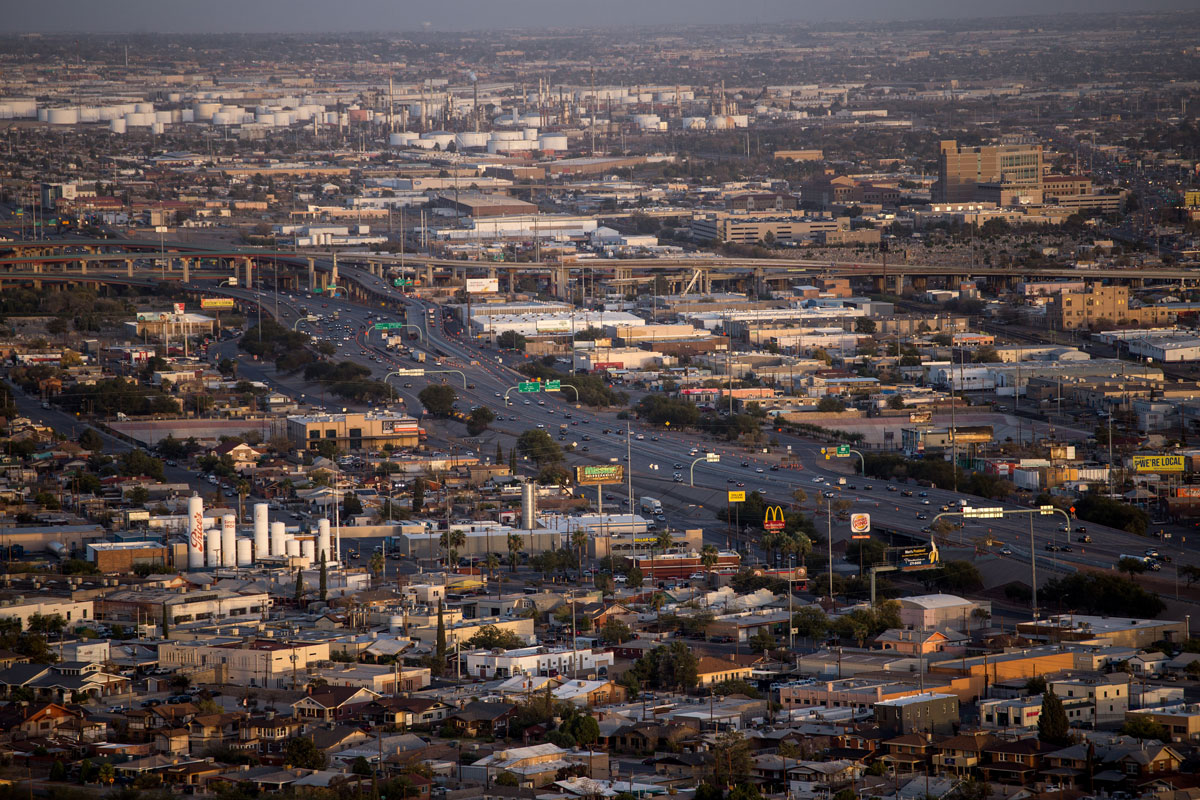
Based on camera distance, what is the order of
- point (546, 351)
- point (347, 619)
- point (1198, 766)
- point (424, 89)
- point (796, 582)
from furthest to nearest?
1. point (424, 89)
2. point (546, 351)
3. point (796, 582)
4. point (347, 619)
5. point (1198, 766)

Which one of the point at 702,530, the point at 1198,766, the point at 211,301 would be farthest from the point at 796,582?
the point at 211,301

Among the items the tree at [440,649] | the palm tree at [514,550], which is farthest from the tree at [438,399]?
the tree at [440,649]

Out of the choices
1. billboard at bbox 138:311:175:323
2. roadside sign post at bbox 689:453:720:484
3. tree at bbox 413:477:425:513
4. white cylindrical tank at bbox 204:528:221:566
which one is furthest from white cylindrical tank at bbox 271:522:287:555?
billboard at bbox 138:311:175:323

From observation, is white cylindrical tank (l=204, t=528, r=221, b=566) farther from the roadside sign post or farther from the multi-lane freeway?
the roadside sign post

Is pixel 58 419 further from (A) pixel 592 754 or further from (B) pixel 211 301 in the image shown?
(A) pixel 592 754

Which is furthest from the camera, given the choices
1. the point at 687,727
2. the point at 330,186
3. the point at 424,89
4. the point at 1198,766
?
the point at 424,89

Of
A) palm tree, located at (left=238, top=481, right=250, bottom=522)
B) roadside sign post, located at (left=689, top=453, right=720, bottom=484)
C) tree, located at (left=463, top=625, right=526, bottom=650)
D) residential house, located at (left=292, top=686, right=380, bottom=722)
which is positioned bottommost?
roadside sign post, located at (left=689, top=453, right=720, bottom=484)

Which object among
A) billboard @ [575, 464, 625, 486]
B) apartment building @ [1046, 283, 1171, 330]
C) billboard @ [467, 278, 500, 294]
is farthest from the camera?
billboard @ [467, 278, 500, 294]

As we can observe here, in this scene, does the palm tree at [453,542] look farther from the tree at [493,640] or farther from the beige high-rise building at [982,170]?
the beige high-rise building at [982,170]
